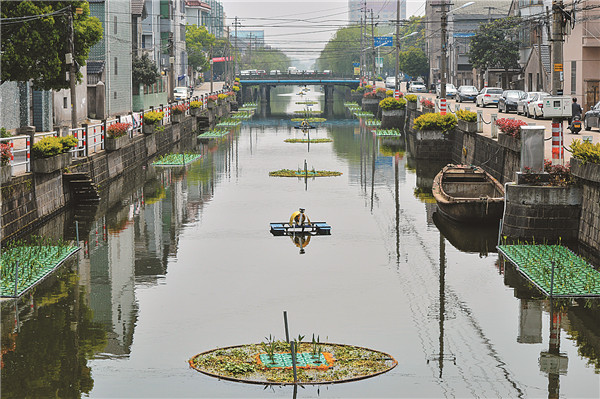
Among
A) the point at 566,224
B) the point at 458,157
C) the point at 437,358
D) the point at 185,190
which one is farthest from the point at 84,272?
the point at 458,157

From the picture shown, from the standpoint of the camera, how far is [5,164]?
30578mm

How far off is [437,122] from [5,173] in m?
33.2

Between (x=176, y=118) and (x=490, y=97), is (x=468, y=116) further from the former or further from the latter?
(x=490, y=97)

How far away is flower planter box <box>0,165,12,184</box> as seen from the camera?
2970 cm

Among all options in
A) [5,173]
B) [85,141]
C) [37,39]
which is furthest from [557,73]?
[37,39]

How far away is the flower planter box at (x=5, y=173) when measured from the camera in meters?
29.7

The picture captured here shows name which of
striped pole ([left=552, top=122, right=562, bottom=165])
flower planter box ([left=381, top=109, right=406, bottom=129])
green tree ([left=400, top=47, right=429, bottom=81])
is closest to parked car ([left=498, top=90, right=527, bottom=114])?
flower planter box ([left=381, top=109, right=406, bottom=129])

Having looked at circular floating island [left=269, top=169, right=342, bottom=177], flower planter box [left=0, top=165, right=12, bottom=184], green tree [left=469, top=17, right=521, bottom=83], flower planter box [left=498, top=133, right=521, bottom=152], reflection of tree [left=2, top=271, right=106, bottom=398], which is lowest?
reflection of tree [left=2, top=271, right=106, bottom=398]

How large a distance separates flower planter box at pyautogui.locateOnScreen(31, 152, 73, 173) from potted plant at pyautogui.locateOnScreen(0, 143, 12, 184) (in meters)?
2.59

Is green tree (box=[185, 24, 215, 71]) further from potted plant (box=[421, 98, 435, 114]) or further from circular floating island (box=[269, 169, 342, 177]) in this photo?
circular floating island (box=[269, 169, 342, 177])

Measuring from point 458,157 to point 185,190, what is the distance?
17025 millimetres

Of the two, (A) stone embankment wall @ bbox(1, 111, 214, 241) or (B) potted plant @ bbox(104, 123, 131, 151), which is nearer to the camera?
(A) stone embankment wall @ bbox(1, 111, 214, 241)

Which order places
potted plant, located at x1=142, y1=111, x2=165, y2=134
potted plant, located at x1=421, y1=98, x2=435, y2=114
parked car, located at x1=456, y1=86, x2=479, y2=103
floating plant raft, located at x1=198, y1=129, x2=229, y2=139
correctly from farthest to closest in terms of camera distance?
1. parked car, located at x1=456, y1=86, x2=479, y2=103
2. floating plant raft, located at x1=198, y1=129, x2=229, y2=139
3. potted plant, located at x1=421, y1=98, x2=435, y2=114
4. potted plant, located at x1=142, y1=111, x2=165, y2=134

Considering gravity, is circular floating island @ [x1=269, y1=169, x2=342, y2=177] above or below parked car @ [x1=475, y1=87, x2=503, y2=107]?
below
